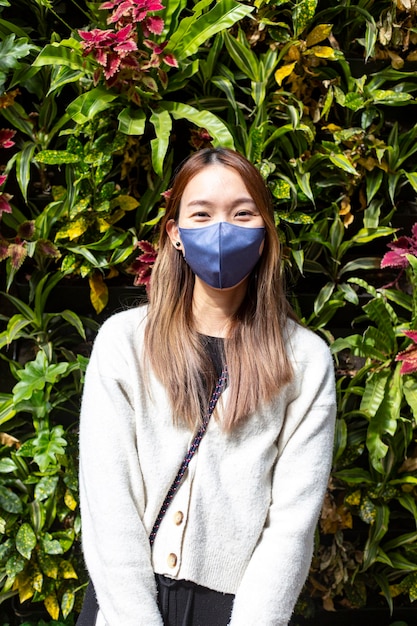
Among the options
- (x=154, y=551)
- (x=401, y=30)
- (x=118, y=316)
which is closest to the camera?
(x=154, y=551)

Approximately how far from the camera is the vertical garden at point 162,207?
6.89ft

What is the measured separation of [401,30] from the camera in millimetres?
2291

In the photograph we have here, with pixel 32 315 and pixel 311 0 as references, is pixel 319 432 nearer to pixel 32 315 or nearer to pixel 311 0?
pixel 32 315

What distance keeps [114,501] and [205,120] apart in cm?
117

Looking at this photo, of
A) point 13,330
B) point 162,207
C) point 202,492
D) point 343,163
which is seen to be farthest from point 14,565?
point 343,163

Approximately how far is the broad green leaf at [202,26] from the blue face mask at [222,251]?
779mm

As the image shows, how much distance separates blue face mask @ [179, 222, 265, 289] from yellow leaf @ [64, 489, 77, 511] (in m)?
0.99

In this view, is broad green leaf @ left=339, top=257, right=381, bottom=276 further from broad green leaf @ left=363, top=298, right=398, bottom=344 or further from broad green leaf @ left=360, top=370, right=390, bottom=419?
broad green leaf @ left=360, top=370, right=390, bottom=419

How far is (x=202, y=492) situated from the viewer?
1.46m

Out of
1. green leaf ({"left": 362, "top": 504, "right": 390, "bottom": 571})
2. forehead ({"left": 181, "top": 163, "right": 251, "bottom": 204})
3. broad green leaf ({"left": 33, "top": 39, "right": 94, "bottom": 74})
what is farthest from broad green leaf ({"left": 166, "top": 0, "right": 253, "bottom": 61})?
green leaf ({"left": 362, "top": 504, "right": 390, "bottom": 571})

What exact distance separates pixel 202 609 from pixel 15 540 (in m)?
0.92

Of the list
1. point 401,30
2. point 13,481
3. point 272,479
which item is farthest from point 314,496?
point 401,30

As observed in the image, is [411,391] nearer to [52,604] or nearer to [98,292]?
[98,292]

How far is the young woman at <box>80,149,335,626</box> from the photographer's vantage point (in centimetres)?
143
